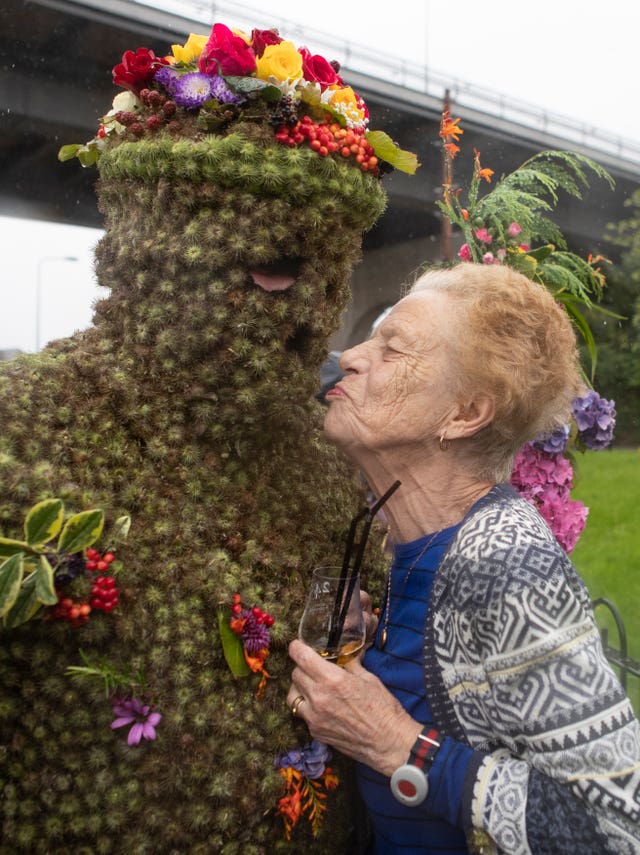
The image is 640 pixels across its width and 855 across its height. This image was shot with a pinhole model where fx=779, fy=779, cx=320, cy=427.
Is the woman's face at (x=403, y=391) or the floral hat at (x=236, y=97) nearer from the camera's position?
the floral hat at (x=236, y=97)

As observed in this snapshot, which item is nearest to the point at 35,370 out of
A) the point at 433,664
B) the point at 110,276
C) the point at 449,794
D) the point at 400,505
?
the point at 110,276

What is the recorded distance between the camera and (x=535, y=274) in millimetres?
1976

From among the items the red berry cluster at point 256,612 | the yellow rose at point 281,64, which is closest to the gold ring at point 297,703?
the red berry cluster at point 256,612

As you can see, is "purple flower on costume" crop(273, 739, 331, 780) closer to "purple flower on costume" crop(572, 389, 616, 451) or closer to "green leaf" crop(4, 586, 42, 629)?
"green leaf" crop(4, 586, 42, 629)

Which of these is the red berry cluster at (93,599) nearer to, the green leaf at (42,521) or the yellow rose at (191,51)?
the green leaf at (42,521)

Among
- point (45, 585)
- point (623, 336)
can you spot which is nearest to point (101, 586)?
point (45, 585)

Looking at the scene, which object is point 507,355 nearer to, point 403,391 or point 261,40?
point 403,391

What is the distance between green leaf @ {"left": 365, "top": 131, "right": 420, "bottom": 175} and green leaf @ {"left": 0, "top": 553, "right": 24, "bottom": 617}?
0.91m

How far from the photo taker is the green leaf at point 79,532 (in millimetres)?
1037

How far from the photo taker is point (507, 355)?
1.34 metres

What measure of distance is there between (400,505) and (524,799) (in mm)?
511

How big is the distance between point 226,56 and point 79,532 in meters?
0.80

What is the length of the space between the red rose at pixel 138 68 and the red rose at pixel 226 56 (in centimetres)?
9

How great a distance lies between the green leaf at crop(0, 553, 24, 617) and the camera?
3.14 ft
